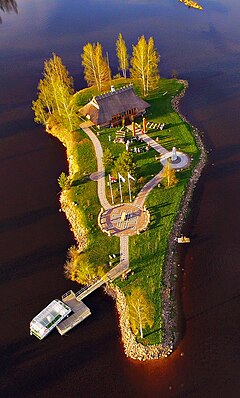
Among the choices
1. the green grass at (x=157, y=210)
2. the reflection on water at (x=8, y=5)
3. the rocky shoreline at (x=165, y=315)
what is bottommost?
the rocky shoreline at (x=165, y=315)

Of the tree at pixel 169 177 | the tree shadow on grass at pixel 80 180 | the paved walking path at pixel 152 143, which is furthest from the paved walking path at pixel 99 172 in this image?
the tree at pixel 169 177

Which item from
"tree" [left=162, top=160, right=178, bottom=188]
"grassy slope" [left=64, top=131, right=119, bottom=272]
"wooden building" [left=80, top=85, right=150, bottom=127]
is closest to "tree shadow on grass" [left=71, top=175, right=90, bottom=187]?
→ "grassy slope" [left=64, top=131, right=119, bottom=272]

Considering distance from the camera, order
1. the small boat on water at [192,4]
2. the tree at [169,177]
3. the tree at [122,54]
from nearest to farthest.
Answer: the tree at [169,177], the tree at [122,54], the small boat on water at [192,4]

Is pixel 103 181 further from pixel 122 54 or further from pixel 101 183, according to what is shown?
pixel 122 54

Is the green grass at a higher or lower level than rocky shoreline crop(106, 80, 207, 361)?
higher

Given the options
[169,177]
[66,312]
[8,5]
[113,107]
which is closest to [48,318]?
[66,312]

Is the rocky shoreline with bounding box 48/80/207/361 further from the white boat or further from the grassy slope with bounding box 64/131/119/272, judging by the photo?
the white boat

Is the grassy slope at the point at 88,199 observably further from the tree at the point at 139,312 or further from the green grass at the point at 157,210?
the tree at the point at 139,312

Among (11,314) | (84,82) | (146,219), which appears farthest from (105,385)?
(84,82)

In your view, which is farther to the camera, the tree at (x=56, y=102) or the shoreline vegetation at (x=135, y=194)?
the tree at (x=56, y=102)
